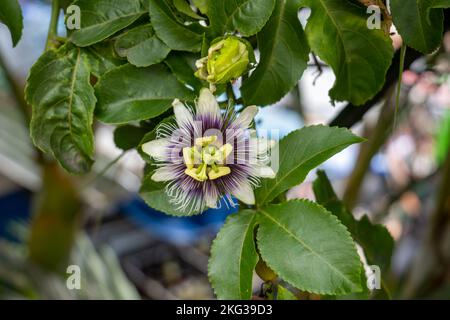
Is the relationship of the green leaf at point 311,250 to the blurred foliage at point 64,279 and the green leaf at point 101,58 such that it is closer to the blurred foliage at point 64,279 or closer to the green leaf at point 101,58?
the green leaf at point 101,58

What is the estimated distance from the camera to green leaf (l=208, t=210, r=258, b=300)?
353mm

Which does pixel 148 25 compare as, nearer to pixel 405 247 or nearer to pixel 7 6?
pixel 7 6

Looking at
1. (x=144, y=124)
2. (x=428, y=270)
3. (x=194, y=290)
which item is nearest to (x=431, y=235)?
(x=428, y=270)

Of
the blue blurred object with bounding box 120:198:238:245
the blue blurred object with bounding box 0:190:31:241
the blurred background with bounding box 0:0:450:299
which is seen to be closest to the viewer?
the blurred background with bounding box 0:0:450:299

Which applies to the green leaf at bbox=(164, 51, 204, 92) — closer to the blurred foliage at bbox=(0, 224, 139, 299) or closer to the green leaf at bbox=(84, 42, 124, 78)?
the green leaf at bbox=(84, 42, 124, 78)

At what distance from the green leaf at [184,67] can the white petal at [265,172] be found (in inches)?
2.3

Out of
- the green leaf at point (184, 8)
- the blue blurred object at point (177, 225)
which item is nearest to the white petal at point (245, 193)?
the green leaf at point (184, 8)

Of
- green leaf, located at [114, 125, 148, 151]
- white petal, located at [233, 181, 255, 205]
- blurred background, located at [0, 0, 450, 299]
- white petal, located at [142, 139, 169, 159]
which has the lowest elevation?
white petal, located at [233, 181, 255, 205]

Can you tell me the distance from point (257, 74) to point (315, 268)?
0.12 m

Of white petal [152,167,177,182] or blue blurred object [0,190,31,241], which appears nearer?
white petal [152,167,177,182]

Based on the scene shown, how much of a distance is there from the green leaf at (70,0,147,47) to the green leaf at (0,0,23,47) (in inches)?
1.3

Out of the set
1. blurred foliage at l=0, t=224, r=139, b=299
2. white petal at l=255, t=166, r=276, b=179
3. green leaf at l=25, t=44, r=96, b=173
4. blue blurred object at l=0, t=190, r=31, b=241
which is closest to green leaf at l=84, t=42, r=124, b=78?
green leaf at l=25, t=44, r=96, b=173

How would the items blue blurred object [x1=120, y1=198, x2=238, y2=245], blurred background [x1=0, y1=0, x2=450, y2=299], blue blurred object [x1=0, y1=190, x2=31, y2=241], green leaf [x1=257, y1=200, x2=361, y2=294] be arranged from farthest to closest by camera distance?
blue blurred object [x1=0, y1=190, x2=31, y2=241] → blue blurred object [x1=120, y1=198, x2=238, y2=245] → blurred background [x1=0, y1=0, x2=450, y2=299] → green leaf [x1=257, y1=200, x2=361, y2=294]

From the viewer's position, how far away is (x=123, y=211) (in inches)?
79.3
